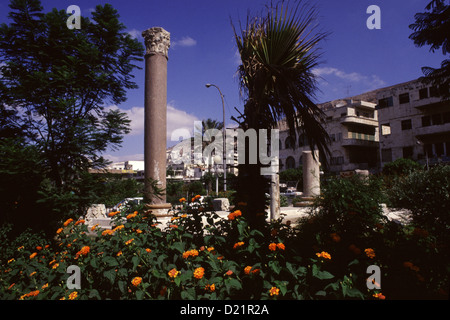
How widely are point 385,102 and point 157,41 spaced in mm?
36826

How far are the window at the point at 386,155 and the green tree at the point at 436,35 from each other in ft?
74.6

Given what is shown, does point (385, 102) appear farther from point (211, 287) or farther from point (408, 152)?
point (211, 287)

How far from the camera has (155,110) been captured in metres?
7.29

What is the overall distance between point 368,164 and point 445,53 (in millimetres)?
31479

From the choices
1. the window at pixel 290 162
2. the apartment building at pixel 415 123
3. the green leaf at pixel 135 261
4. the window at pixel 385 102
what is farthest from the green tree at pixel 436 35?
the window at pixel 290 162

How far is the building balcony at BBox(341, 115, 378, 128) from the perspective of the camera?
38.9m

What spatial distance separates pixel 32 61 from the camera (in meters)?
7.36

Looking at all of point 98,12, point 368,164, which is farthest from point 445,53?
point 368,164

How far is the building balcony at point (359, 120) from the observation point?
1533 inches

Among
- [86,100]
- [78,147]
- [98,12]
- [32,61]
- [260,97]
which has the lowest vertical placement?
[78,147]

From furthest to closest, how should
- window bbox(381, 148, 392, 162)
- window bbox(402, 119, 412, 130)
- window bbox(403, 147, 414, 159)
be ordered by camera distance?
window bbox(381, 148, 392, 162) → window bbox(402, 119, 412, 130) → window bbox(403, 147, 414, 159)

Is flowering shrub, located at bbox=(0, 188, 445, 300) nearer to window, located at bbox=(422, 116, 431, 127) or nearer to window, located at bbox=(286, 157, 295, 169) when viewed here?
window, located at bbox=(422, 116, 431, 127)

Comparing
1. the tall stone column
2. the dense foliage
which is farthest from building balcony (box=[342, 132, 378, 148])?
the dense foliage
